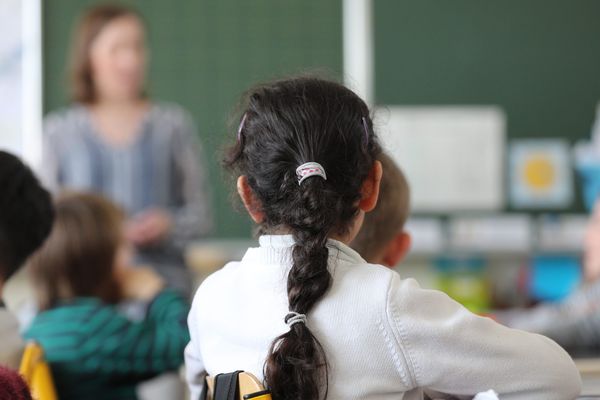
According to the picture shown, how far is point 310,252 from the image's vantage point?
3.96 ft

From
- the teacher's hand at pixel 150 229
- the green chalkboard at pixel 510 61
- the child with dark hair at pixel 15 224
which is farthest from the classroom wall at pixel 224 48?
the child with dark hair at pixel 15 224

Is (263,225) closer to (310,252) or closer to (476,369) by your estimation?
(310,252)

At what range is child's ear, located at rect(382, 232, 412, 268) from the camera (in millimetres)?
1648

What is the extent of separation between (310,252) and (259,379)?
0.18 meters

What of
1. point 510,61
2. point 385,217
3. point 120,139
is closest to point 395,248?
point 385,217

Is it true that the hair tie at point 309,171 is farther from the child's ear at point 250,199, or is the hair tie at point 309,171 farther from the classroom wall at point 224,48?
the classroom wall at point 224,48

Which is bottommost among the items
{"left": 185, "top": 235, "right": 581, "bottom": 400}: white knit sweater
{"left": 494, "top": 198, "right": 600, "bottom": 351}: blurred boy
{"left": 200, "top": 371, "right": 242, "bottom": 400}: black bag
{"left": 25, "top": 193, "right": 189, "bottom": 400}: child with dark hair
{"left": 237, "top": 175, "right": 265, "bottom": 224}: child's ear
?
{"left": 494, "top": 198, "right": 600, "bottom": 351}: blurred boy

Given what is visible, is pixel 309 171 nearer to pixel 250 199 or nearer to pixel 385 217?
pixel 250 199

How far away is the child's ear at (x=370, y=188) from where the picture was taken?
1286 millimetres

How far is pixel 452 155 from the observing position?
496cm

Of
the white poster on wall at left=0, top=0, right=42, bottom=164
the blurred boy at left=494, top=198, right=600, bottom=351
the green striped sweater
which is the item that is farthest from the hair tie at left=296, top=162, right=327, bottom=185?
the white poster on wall at left=0, top=0, right=42, bottom=164

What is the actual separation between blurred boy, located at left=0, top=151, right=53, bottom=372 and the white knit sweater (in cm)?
54

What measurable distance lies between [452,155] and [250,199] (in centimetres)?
376

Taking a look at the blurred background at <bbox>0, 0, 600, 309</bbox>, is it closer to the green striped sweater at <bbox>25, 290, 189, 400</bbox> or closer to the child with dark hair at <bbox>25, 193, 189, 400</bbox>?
the child with dark hair at <bbox>25, 193, 189, 400</bbox>
